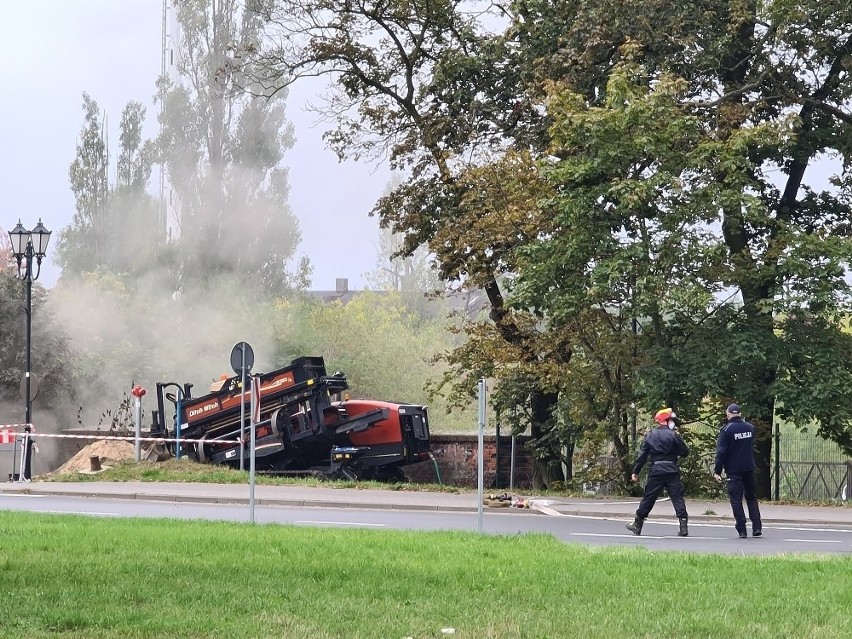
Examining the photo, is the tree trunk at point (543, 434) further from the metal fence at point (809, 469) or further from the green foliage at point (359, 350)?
the green foliage at point (359, 350)

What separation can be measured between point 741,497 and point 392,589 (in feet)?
27.4

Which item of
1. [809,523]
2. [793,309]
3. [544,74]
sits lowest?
[809,523]

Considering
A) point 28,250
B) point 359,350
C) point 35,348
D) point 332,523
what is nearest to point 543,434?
point 28,250

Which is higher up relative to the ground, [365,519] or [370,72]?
[370,72]

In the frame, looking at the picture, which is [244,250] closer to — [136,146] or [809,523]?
[136,146]

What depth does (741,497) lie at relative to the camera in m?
16.8

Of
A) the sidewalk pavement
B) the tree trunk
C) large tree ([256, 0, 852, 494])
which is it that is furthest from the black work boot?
the tree trunk

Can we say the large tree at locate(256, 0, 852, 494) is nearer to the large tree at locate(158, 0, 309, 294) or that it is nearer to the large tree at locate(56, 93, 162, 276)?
the large tree at locate(158, 0, 309, 294)

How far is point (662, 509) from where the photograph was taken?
21.2 meters

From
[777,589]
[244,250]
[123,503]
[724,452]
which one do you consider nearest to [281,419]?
[123,503]

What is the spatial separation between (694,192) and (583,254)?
228cm

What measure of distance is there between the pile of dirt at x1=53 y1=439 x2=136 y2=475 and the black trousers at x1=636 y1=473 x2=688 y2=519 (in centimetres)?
1562

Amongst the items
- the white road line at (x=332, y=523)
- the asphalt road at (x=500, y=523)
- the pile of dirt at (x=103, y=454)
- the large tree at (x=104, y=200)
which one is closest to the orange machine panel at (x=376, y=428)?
the pile of dirt at (x=103, y=454)

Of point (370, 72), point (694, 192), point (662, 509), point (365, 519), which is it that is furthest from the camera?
point (370, 72)
